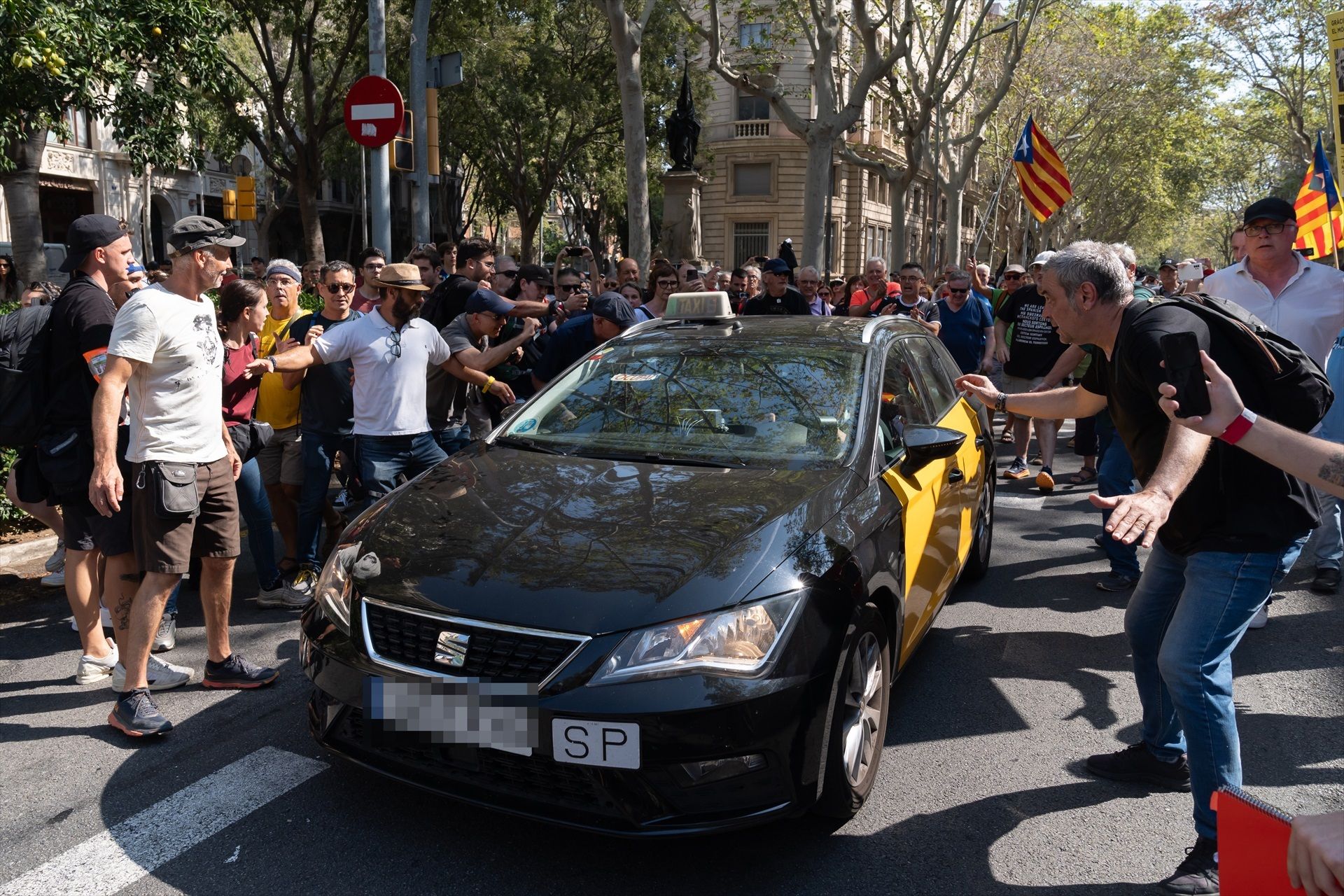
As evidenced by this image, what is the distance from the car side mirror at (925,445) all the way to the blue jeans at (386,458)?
8.48 ft

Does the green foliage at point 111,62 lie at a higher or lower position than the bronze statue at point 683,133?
lower

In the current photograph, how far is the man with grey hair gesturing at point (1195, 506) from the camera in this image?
2895 mm

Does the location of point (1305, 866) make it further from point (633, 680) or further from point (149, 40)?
point (149, 40)

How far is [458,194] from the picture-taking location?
44188 mm

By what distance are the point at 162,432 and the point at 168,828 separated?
1.45 m

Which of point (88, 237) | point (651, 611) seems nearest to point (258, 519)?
point (88, 237)

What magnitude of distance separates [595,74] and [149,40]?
19613 mm

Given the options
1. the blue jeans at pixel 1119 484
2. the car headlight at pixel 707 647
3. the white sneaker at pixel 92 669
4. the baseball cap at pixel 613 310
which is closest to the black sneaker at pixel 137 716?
the white sneaker at pixel 92 669

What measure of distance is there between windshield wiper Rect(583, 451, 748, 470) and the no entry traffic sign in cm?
628

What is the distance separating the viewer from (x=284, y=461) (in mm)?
6066

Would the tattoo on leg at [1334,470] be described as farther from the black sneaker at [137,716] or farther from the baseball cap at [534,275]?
the baseball cap at [534,275]

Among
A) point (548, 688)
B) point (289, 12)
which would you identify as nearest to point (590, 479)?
point (548, 688)

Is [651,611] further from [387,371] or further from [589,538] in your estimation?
[387,371]

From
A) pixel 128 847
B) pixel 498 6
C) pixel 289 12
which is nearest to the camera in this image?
pixel 128 847
